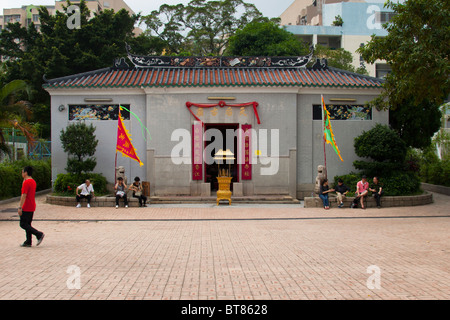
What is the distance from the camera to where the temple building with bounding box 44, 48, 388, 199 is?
690 inches

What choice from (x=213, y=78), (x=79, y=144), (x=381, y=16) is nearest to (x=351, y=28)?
(x=381, y=16)

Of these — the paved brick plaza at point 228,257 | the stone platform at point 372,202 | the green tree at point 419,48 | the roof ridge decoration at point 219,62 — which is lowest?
the paved brick plaza at point 228,257

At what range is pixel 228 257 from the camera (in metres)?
7.40

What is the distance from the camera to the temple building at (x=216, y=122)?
17.5 meters

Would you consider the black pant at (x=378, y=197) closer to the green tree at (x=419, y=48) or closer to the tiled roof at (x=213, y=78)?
the green tree at (x=419, y=48)

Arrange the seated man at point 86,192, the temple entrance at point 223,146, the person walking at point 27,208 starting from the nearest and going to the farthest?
the person walking at point 27,208 → the seated man at point 86,192 → the temple entrance at point 223,146

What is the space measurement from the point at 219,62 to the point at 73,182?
863 centimetres

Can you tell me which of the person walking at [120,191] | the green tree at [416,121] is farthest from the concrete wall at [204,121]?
the green tree at [416,121]

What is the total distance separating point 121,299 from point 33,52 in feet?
97.4

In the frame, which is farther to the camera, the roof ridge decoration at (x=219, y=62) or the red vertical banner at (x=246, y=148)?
the roof ridge decoration at (x=219, y=62)

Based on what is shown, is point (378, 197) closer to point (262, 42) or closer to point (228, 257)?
point (228, 257)

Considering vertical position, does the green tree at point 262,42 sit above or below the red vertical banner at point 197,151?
above

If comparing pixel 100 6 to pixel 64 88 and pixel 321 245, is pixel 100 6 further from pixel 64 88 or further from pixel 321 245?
pixel 321 245

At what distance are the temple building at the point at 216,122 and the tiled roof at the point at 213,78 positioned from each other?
2.3 inches
